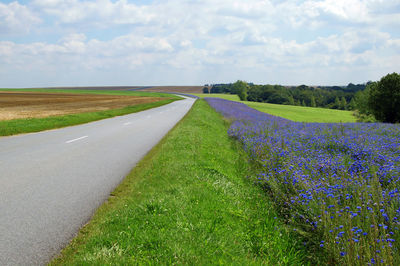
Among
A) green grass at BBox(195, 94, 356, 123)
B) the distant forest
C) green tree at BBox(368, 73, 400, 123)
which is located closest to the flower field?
green tree at BBox(368, 73, 400, 123)

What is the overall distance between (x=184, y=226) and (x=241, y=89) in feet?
376

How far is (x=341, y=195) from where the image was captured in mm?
4430

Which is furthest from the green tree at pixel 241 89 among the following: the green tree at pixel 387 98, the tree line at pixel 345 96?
the green tree at pixel 387 98

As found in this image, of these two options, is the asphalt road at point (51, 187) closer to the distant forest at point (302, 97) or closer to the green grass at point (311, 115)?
the green grass at point (311, 115)

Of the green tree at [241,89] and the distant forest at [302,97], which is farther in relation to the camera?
the green tree at [241,89]

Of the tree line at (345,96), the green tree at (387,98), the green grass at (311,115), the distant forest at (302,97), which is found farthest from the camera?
the distant forest at (302,97)

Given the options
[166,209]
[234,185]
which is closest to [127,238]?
[166,209]

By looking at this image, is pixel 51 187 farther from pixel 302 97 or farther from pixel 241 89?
pixel 302 97

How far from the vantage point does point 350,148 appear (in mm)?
8398

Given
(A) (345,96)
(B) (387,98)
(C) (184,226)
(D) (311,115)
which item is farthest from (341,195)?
(A) (345,96)

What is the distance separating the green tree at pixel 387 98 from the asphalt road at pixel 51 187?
2306 cm

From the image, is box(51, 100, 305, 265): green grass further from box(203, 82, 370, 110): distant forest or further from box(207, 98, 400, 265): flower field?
box(203, 82, 370, 110): distant forest

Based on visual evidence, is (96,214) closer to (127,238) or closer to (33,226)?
(33,226)

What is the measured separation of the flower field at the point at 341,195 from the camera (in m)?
3.46
